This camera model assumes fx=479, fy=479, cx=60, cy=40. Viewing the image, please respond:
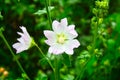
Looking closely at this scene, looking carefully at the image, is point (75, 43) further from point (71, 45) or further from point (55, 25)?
point (55, 25)

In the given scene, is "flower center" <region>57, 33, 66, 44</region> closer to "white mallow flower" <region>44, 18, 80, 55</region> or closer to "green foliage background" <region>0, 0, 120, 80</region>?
"white mallow flower" <region>44, 18, 80, 55</region>

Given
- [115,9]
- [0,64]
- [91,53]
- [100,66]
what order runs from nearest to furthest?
[91,53]
[100,66]
[0,64]
[115,9]

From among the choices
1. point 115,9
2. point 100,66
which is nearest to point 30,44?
point 100,66

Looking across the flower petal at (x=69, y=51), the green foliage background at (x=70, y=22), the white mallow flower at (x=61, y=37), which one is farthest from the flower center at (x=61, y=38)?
the green foliage background at (x=70, y=22)

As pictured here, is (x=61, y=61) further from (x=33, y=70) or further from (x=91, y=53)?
(x=33, y=70)

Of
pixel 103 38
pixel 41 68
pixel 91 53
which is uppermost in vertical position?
pixel 91 53

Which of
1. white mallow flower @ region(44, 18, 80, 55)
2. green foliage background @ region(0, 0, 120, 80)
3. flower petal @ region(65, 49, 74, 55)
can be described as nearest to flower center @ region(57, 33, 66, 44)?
white mallow flower @ region(44, 18, 80, 55)
